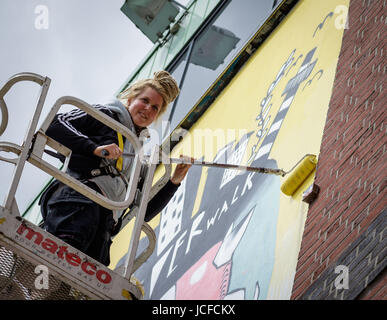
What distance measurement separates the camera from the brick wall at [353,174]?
4.39 metres

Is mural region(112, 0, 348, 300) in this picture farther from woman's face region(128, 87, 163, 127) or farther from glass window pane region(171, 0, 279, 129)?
woman's face region(128, 87, 163, 127)

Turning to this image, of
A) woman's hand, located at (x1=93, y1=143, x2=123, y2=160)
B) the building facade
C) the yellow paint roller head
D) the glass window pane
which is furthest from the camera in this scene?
the glass window pane

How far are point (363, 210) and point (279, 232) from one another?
155 cm

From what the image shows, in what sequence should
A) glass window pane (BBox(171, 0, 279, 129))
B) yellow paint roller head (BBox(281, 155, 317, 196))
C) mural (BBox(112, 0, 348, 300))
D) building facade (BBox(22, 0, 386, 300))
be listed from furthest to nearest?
glass window pane (BBox(171, 0, 279, 129)) < mural (BBox(112, 0, 348, 300)) < yellow paint roller head (BBox(281, 155, 317, 196)) < building facade (BBox(22, 0, 386, 300))

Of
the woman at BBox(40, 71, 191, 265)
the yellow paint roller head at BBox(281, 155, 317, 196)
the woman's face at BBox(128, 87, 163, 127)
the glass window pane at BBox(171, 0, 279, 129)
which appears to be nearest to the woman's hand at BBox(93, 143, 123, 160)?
the woman at BBox(40, 71, 191, 265)

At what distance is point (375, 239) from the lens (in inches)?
167

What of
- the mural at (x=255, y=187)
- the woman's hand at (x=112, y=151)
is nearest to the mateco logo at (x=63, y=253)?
the woman's hand at (x=112, y=151)

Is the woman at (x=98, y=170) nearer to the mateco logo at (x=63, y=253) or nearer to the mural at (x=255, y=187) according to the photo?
the mateco logo at (x=63, y=253)

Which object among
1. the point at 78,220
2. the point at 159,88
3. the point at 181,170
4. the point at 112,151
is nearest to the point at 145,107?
the point at 159,88

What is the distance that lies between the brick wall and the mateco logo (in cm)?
127

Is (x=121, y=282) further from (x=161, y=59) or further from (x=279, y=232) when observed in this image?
(x=161, y=59)

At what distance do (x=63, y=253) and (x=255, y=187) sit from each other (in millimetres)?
3108

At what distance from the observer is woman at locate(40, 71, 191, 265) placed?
4922mm

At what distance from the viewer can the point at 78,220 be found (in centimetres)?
490
